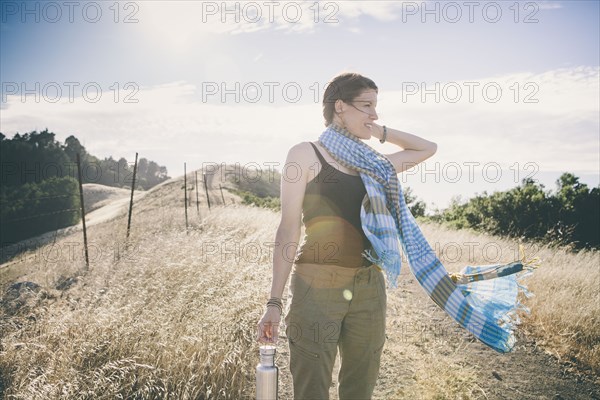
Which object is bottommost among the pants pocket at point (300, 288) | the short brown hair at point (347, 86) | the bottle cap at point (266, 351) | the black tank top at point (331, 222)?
the bottle cap at point (266, 351)

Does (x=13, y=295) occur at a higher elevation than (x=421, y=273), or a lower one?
lower

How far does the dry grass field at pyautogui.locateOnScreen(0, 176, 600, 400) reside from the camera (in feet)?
10.9

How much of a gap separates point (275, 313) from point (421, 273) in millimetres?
940

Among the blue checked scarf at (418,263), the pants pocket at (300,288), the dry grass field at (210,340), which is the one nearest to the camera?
the pants pocket at (300,288)

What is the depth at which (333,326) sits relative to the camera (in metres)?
1.83

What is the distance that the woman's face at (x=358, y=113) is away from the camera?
→ 81.5 inches

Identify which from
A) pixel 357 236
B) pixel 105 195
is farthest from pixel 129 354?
pixel 105 195

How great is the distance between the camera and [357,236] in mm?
1956

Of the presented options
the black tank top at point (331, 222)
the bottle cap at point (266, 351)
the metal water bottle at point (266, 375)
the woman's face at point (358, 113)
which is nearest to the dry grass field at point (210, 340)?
the metal water bottle at point (266, 375)

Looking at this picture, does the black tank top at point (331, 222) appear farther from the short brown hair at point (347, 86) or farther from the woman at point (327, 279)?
the short brown hair at point (347, 86)

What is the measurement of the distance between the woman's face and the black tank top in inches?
12.3

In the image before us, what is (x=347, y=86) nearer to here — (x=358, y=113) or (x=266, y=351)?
(x=358, y=113)

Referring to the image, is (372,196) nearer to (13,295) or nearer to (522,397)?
(522,397)

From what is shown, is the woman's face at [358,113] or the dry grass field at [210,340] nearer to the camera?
the woman's face at [358,113]
